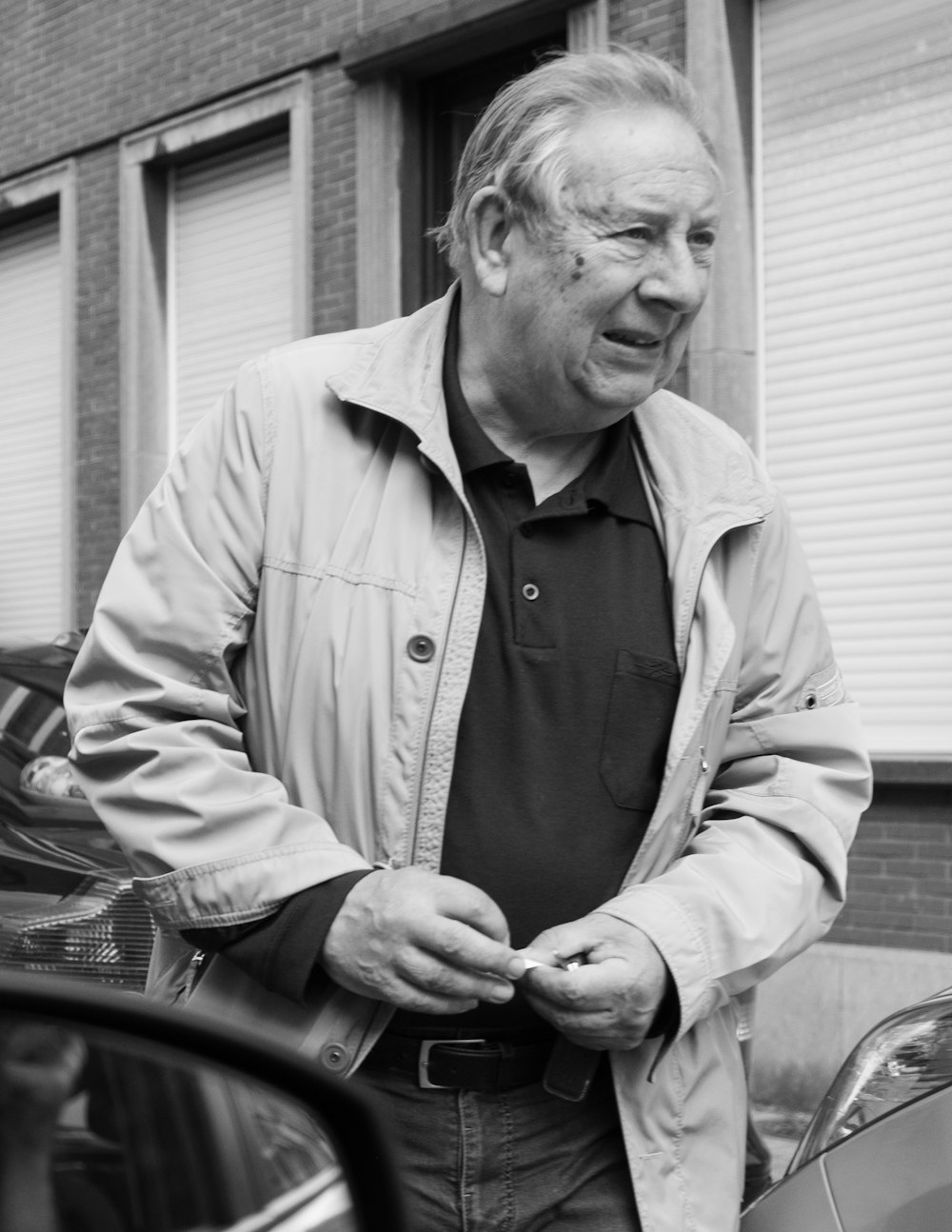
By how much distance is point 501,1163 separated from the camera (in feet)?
6.67

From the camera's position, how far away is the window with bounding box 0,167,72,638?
11.5 meters

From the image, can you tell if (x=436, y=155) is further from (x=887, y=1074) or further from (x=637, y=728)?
(x=637, y=728)

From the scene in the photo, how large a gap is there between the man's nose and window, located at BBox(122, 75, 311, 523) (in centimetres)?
811

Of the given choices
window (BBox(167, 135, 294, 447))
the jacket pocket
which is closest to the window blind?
window (BBox(167, 135, 294, 447))

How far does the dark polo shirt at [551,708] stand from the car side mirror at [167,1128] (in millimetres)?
878

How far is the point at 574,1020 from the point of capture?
1.95 metres

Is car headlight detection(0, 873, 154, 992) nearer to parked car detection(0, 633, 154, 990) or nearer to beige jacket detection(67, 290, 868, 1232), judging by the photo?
parked car detection(0, 633, 154, 990)

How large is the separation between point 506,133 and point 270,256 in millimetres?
8389

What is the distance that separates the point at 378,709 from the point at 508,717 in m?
0.16

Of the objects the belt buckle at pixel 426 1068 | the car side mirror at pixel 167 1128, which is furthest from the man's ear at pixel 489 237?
the car side mirror at pixel 167 1128

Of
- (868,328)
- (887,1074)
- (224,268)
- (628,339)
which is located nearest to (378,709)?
(628,339)

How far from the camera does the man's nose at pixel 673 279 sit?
2.10 m

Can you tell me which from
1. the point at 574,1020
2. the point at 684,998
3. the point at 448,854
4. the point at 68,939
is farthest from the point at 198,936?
the point at 68,939

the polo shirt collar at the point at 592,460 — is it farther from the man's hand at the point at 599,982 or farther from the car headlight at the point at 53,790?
the car headlight at the point at 53,790
